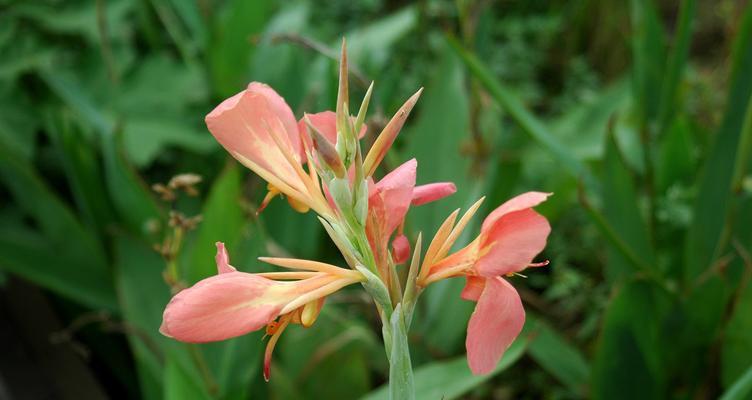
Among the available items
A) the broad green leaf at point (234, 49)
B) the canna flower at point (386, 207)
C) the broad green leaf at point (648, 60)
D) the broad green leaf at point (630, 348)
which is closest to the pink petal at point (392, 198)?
the canna flower at point (386, 207)

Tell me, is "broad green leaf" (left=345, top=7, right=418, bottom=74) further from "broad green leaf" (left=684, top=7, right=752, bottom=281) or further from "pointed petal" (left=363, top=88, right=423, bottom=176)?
"pointed petal" (left=363, top=88, right=423, bottom=176)

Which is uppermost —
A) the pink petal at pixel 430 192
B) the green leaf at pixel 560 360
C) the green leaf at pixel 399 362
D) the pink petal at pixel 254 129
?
the pink petal at pixel 254 129

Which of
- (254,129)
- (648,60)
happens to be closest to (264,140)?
(254,129)

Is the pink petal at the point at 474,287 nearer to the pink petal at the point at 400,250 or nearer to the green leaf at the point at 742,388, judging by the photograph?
the pink petal at the point at 400,250

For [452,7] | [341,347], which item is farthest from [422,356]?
[452,7]

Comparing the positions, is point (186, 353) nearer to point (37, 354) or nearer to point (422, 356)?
point (422, 356)

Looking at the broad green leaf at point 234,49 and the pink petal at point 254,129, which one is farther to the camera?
the broad green leaf at point 234,49

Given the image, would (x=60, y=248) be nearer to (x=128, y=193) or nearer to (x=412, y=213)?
(x=128, y=193)
